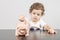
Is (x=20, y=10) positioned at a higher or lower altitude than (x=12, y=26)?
higher

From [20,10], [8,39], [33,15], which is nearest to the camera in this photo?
[8,39]

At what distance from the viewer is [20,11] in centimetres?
154

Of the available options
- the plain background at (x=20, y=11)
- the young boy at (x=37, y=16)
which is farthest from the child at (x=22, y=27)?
the plain background at (x=20, y=11)

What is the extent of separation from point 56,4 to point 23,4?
0.29 meters

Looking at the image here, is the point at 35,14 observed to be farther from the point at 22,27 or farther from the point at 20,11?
the point at 20,11

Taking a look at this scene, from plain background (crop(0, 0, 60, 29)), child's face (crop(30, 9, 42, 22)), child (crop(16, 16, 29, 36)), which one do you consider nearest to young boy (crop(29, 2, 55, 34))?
child's face (crop(30, 9, 42, 22))

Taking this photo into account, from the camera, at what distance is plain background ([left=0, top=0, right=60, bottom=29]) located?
5.06ft

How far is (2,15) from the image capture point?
155cm

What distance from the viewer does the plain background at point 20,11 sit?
5.06ft

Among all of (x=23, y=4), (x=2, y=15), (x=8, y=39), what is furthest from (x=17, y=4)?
(x=8, y=39)

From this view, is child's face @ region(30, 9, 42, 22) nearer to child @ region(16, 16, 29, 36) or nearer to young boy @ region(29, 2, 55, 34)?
young boy @ region(29, 2, 55, 34)

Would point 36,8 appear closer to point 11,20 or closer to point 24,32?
point 24,32

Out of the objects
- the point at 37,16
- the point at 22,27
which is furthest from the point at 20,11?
the point at 22,27

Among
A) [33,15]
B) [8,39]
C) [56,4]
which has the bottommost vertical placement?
[8,39]
